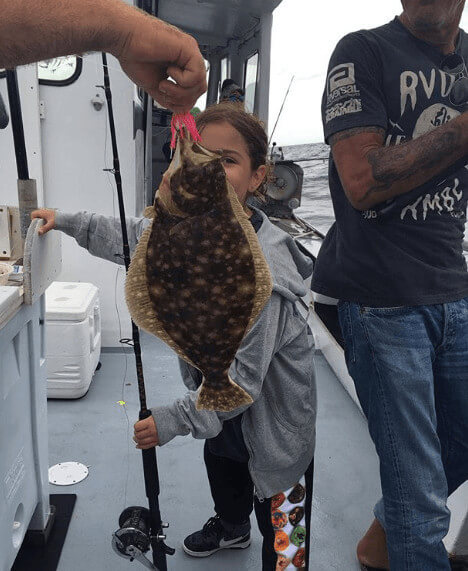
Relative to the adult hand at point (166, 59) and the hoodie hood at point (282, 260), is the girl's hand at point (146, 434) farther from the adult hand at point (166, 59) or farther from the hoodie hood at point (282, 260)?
the adult hand at point (166, 59)

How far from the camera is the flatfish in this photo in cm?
84

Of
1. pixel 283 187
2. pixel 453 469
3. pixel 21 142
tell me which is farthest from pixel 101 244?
pixel 283 187

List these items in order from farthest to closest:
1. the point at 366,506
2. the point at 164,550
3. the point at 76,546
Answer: the point at 366,506
the point at 76,546
the point at 164,550

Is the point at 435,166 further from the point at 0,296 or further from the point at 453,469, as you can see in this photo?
the point at 0,296

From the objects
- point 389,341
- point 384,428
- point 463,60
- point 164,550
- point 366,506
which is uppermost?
point 463,60

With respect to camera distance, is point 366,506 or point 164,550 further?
point 366,506

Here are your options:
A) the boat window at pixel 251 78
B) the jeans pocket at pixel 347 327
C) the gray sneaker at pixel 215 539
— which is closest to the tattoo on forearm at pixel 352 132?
the jeans pocket at pixel 347 327

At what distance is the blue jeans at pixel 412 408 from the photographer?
1.49m

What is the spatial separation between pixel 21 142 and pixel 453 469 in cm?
183

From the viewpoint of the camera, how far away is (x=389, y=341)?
1.51 metres

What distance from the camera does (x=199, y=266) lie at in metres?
0.88

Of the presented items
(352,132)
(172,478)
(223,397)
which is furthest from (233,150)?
(172,478)

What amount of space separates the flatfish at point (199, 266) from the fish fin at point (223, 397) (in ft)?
0.25

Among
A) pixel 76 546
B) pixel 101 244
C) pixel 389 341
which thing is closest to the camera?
pixel 389 341
